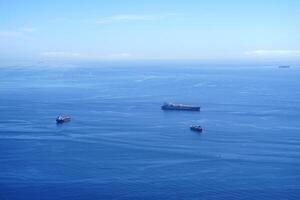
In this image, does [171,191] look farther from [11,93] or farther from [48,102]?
[11,93]

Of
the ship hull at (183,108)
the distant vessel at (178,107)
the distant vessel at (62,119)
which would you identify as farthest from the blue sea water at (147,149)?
the ship hull at (183,108)

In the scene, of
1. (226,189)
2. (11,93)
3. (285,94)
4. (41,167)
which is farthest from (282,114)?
(11,93)

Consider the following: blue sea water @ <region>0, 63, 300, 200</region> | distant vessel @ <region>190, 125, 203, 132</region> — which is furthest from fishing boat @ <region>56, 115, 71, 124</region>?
distant vessel @ <region>190, 125, 203, 132</region>

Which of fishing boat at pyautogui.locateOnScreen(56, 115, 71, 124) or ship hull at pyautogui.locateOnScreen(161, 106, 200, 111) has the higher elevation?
ship hull at pyautogui.locateOnScreen(161, 106, 200, 111)

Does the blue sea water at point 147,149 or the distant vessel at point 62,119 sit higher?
the distant vessel at point 62,119

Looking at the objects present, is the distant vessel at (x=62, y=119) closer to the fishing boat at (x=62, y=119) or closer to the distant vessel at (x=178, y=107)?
the fishing boat at (x=62, y=119)

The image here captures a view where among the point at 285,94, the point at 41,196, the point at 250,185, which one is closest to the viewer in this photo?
the point at 41,196

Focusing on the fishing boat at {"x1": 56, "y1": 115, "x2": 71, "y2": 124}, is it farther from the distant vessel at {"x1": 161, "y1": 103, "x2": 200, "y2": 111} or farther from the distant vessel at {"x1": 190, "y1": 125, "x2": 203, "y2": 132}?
the distant vessel at {"x1": 161, "y1": 103, "x2": 200, "y2": 111}

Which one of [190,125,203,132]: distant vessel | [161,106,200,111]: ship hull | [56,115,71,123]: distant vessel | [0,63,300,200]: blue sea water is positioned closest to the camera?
[0,63,300,200]: blue sea water

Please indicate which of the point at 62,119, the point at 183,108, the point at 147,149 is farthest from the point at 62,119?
the point at 183,108
